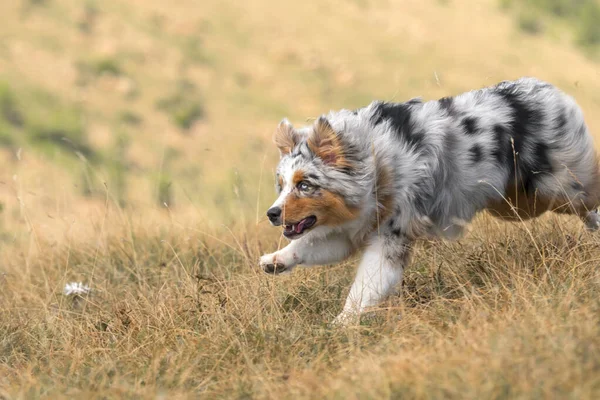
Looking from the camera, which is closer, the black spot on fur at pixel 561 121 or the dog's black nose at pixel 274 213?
the dog's black nose at pixel 274 213

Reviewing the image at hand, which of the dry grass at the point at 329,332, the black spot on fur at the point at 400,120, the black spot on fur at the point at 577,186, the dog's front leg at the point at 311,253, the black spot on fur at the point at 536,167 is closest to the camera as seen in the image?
the dry grass at the point at 329,332

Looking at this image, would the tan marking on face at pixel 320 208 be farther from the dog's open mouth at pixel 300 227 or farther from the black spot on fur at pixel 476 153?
the black spot on fur at pixel 476 153

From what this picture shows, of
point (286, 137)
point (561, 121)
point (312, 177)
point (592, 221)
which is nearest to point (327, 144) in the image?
point (312, 177)

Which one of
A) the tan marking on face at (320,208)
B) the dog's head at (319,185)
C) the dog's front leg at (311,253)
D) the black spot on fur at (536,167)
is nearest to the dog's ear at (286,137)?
the dog's head at (319,185)

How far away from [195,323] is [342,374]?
1.47 m

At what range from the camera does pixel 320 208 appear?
4.84 meters

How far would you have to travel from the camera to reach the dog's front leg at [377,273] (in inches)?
189

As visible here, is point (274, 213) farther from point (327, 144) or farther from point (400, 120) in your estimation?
point (400, 120)

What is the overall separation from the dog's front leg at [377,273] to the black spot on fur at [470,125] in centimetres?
84

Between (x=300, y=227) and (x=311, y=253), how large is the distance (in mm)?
436

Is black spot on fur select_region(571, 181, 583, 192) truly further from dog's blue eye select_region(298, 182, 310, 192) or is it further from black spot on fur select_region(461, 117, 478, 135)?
dog's blue eye select_region(298, 182, 310, 192)

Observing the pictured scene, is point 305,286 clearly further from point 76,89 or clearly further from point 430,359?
point 76,89

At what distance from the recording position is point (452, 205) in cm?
516

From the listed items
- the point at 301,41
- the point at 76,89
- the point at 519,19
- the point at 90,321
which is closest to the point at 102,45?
the point at 76,89
